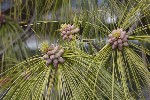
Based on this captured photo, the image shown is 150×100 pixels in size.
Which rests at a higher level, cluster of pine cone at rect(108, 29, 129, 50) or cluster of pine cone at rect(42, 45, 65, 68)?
cluster of pine cone at rect(108, 29, 129, 50)

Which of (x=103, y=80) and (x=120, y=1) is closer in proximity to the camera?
(x=103, y=80)

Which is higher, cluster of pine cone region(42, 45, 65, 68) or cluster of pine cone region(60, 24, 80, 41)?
cluster of pine cone region(60, 24, 80, 41)

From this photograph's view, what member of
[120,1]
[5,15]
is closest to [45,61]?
[120,1]

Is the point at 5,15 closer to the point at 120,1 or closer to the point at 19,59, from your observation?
the point at 19,59

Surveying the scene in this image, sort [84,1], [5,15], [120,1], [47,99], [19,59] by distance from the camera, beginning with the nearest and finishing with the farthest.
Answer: [47,99]
[84,1]
[120,1]
[19,59]
[5,15]

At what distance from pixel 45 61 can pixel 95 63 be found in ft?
0.26

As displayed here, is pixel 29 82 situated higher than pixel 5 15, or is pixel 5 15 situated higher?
pixel 5 15

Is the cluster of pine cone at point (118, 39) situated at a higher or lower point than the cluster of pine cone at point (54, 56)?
higher

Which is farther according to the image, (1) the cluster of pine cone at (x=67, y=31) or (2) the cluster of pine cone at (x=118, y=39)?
(1) the cluster of pine cone at (x=67, y=31)

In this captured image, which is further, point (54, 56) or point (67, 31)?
point (67, 31)

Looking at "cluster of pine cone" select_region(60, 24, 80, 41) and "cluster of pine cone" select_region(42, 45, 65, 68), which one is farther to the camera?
"cluster of pine cone" select_region(60, 24, 80, 41)

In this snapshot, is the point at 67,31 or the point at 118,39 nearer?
the point at 118,39

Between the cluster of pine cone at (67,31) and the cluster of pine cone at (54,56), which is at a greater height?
the cluster of pine cone at (67,31)

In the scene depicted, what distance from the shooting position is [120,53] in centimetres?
58
